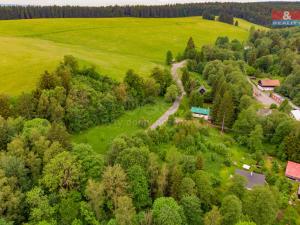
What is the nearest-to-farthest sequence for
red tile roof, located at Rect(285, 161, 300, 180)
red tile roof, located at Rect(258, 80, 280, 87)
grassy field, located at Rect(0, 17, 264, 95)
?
red tile roof, located at Rect(285, 161, 300, 180) → grassy field, located at Rect(0, 17, 264, 95) → red tile roof, located at Rect(258, 80, 280, 87)

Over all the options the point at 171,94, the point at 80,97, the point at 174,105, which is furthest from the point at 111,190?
the point at 171,94

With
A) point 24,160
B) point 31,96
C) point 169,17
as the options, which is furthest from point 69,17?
point 24,160

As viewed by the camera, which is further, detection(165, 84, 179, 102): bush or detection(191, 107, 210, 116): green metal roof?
detection(165, 84, 179, 102): bush

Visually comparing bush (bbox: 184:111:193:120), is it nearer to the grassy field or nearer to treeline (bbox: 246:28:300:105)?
the grassy field

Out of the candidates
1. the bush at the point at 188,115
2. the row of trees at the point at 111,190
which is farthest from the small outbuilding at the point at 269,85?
the row of trees at the point at 111,190

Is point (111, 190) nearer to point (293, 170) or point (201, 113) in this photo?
point (293, 170)

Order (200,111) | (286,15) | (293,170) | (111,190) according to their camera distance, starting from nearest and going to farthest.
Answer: (111,190) < (293,170) < (200,111) < (286,15)

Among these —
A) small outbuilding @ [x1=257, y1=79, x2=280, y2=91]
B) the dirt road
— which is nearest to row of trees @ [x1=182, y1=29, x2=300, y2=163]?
small outbuilding @ [x1=257, y1=79, x2=280, y2=91]
